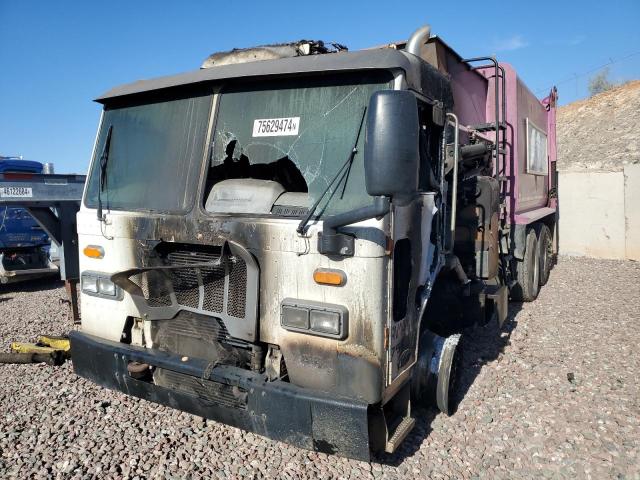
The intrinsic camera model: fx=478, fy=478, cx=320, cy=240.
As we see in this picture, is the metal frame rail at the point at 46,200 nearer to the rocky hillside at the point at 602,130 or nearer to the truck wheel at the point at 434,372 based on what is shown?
the truck wheel at the point at 434,372

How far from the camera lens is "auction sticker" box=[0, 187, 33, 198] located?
6602 millimetres

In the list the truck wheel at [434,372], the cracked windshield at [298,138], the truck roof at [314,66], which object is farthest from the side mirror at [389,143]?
the truck wheel at [434,372]

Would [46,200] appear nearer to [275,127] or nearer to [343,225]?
[275,127]

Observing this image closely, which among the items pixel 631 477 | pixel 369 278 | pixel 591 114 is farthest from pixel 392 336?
pixel 591 114

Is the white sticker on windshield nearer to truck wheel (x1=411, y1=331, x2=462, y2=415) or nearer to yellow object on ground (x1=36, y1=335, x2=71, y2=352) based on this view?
truck wheel (x1=411, y1=331, x2=462, y2=415)

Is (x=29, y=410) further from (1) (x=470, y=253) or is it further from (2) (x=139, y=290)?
(1) (x=470, y=253)

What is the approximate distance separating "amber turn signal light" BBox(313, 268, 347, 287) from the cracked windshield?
339mm

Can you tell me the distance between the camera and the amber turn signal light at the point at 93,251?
11.2 feet

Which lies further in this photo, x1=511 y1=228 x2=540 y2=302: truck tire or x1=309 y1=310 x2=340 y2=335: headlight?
x1=511 y1=228 x2=540 y2=302: truck tire

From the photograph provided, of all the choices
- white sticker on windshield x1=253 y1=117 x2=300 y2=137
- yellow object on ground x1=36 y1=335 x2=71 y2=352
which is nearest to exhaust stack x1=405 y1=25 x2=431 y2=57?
white sticker on windshield x1=253 y1=117 x2=300 y2=137

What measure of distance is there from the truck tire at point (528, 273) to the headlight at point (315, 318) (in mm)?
4790

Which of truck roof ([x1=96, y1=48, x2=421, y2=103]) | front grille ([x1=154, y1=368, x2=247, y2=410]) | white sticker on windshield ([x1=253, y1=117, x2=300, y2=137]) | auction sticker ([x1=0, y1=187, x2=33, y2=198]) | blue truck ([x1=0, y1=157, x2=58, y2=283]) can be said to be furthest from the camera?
blue truck ([x1=0, y1=157, x2=58, y2=283])

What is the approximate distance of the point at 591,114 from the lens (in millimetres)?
24359

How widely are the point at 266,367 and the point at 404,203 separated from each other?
134 cm
